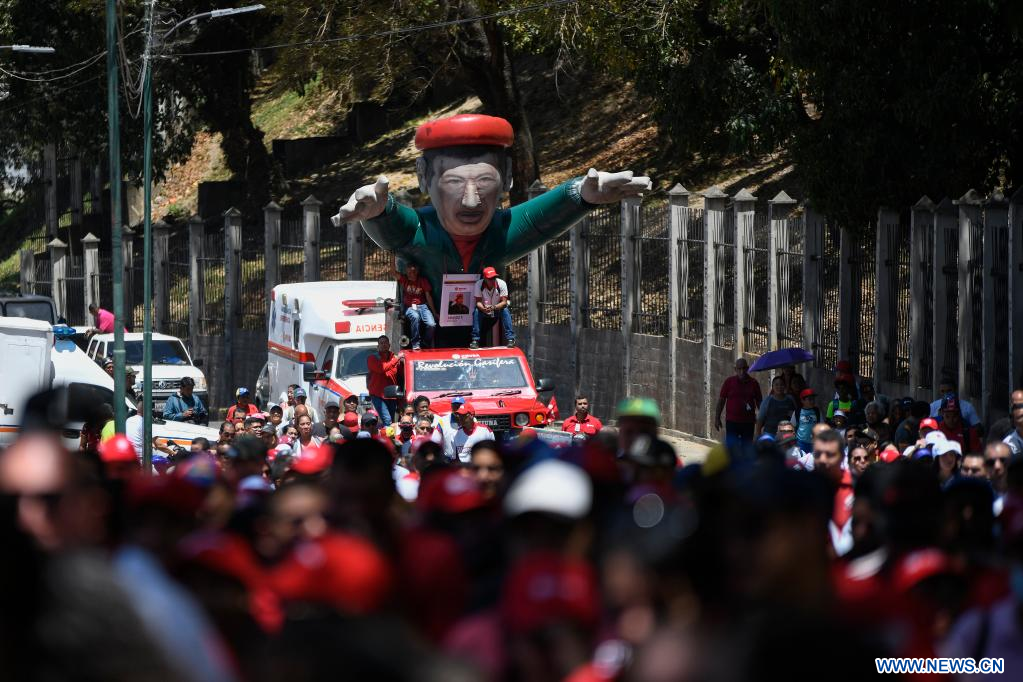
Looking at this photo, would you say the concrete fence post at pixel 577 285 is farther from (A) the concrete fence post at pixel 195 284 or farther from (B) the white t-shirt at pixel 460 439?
(B) the white t-shirt at pixel 460 439

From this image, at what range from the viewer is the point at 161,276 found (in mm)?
35438

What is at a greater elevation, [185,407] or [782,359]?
[782,359]

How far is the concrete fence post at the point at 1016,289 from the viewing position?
17266 millimetres

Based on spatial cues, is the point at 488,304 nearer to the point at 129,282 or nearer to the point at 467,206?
the point at 467,206

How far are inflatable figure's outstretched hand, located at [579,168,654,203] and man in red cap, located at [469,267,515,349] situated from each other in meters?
1.47

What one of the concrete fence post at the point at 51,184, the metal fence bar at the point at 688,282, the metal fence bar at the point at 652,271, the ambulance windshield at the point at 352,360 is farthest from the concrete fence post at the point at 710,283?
the concrete fence post at the point at 51,184

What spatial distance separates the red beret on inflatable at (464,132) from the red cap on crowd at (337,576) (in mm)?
15135

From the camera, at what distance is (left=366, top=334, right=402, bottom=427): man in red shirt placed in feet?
65.0

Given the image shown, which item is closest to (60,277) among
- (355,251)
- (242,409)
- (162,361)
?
(162,361)

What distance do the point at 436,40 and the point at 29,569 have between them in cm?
3169

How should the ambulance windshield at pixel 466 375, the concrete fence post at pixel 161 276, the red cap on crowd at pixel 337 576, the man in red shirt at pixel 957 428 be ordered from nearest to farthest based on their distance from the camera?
the red cap on crowd at pixel 337 576 < the man in red shirt at pixel 957 428 < the ambulance windshield at pixel 466 375 < the concrete fence post at pixel 161 276

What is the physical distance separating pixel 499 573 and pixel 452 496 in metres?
1.05

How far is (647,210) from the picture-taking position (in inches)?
1082

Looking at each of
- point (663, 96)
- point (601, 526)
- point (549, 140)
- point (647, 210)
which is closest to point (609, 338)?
point (647, 210)
